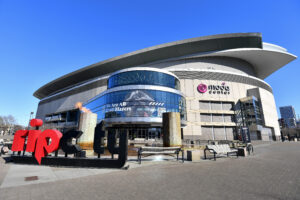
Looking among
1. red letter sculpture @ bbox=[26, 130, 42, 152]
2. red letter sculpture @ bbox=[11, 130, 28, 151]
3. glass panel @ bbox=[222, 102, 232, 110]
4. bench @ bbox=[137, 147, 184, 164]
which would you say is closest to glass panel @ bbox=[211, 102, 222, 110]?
glass panel @ bbox=[222, 102, 232, 110]

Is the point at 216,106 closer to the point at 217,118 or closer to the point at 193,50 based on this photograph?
the point at 217,118

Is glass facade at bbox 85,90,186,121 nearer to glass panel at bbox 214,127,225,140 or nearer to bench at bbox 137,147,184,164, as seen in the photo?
glass panel at bbox 214,127,225,140

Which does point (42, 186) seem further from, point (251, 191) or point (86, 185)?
point (251, 191)

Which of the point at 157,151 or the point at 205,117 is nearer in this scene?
the point at 157,151

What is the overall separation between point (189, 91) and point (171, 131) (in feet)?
108

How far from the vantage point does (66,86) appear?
77875mm

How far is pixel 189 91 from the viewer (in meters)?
44.2

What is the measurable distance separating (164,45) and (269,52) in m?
41.1

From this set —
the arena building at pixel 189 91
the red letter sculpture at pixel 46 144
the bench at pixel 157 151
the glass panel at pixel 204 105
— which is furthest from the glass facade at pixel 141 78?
the red letter sculpture at pixel 46 144

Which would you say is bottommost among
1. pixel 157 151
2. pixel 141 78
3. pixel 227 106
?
pixel 157 151

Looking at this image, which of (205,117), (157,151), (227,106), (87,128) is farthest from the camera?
(227,106)

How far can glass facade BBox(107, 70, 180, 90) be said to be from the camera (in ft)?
115

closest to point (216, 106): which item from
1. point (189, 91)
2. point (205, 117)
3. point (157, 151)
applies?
point (205, 117)

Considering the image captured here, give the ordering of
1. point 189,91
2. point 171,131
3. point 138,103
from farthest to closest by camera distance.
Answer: point 189,91, point 138,103, point 171,131
